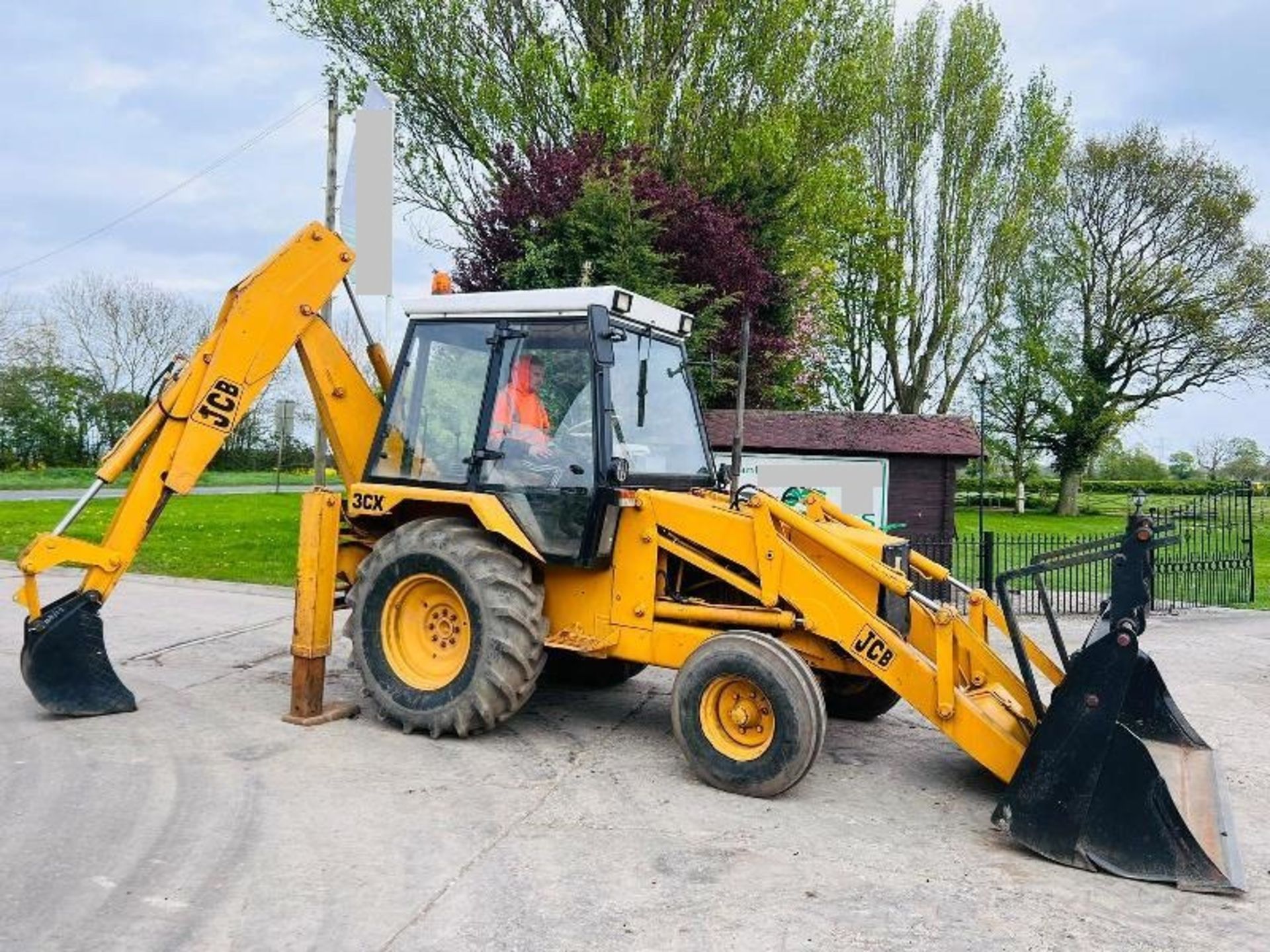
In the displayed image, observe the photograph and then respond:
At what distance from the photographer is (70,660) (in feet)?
20.6

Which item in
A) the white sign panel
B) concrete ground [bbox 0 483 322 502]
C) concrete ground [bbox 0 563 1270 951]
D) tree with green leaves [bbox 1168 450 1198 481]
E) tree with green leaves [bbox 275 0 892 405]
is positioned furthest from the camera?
tree with green leaves [bbox 1168 450 1198 481]

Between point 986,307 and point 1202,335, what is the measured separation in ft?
30.2

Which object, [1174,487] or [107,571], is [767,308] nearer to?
[107,571]

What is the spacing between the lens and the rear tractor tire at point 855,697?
22.3ft

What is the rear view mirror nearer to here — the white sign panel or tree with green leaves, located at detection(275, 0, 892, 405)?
the white sign panel

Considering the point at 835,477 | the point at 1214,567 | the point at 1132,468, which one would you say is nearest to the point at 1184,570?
the point at 1214,567

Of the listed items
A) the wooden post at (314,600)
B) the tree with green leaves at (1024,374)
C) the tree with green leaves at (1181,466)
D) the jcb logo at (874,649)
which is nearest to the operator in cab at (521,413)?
the wooden post at (314,600)

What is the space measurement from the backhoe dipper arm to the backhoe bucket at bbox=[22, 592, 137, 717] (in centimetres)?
10

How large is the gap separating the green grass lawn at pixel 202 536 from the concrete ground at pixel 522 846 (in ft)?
23.4

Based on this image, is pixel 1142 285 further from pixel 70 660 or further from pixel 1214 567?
pixel 70 660

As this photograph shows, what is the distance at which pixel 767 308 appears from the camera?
677 inches

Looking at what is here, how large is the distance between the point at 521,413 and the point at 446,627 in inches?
54.3

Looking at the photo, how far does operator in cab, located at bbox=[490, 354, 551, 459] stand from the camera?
6.23m

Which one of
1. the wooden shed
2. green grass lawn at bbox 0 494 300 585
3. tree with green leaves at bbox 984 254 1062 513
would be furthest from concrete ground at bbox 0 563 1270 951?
tree with green leaves at bbox 984 254 1062 513
